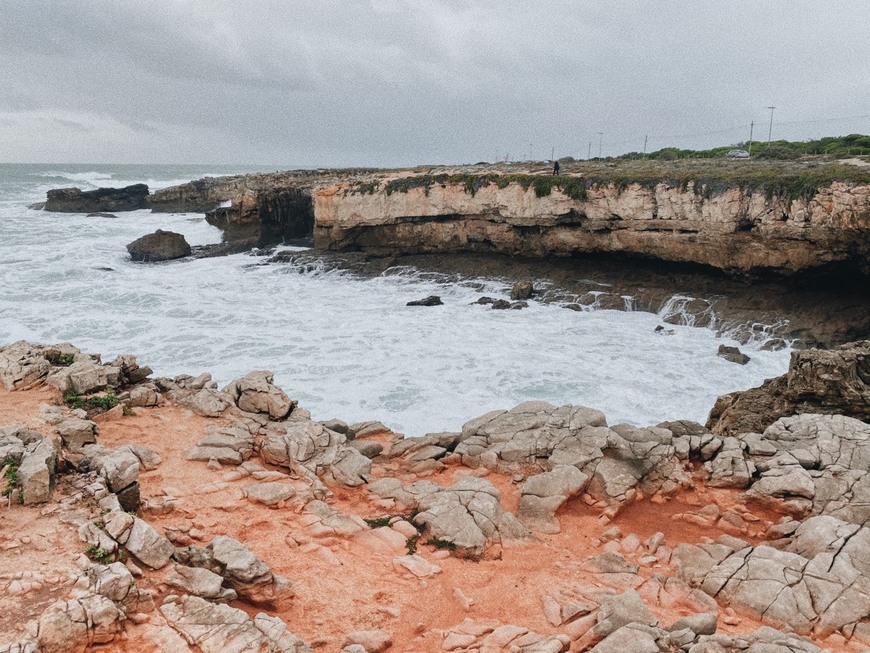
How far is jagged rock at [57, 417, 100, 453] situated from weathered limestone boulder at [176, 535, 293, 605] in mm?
3554

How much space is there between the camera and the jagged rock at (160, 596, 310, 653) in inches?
224

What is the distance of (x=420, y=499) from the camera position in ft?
31.7

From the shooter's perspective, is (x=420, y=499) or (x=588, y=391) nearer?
(x=420, y=499)

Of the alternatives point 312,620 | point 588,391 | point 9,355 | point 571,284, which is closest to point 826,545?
point 312,620

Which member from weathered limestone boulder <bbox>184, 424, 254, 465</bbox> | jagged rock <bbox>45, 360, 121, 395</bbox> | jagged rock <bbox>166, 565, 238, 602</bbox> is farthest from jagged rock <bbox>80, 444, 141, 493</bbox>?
jagged rock <bbox>45, 360, 121, 395</bbox>

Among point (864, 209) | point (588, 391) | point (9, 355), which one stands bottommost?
point (588, 391)

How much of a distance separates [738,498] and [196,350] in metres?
17.9

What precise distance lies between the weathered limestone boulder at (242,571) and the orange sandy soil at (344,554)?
0.15 metres

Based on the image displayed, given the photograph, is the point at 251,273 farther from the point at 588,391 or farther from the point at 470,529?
the point at 470,529

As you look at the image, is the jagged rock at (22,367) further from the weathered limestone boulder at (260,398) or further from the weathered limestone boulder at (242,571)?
the weathered limestone boulder at (242,571)

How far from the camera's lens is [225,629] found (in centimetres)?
582

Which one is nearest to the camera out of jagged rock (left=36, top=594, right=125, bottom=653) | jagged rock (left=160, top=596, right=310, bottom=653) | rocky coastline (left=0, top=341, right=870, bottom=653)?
jagged rock (left=36, top=594, right=125, bottom=653)

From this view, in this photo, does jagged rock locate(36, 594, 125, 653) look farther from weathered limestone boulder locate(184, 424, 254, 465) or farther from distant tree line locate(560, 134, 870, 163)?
distant tree line locate(560, 134, 870, 163)

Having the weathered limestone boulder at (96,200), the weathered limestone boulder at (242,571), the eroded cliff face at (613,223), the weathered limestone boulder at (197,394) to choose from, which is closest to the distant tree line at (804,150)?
the eroded cliff face at (613,223)
